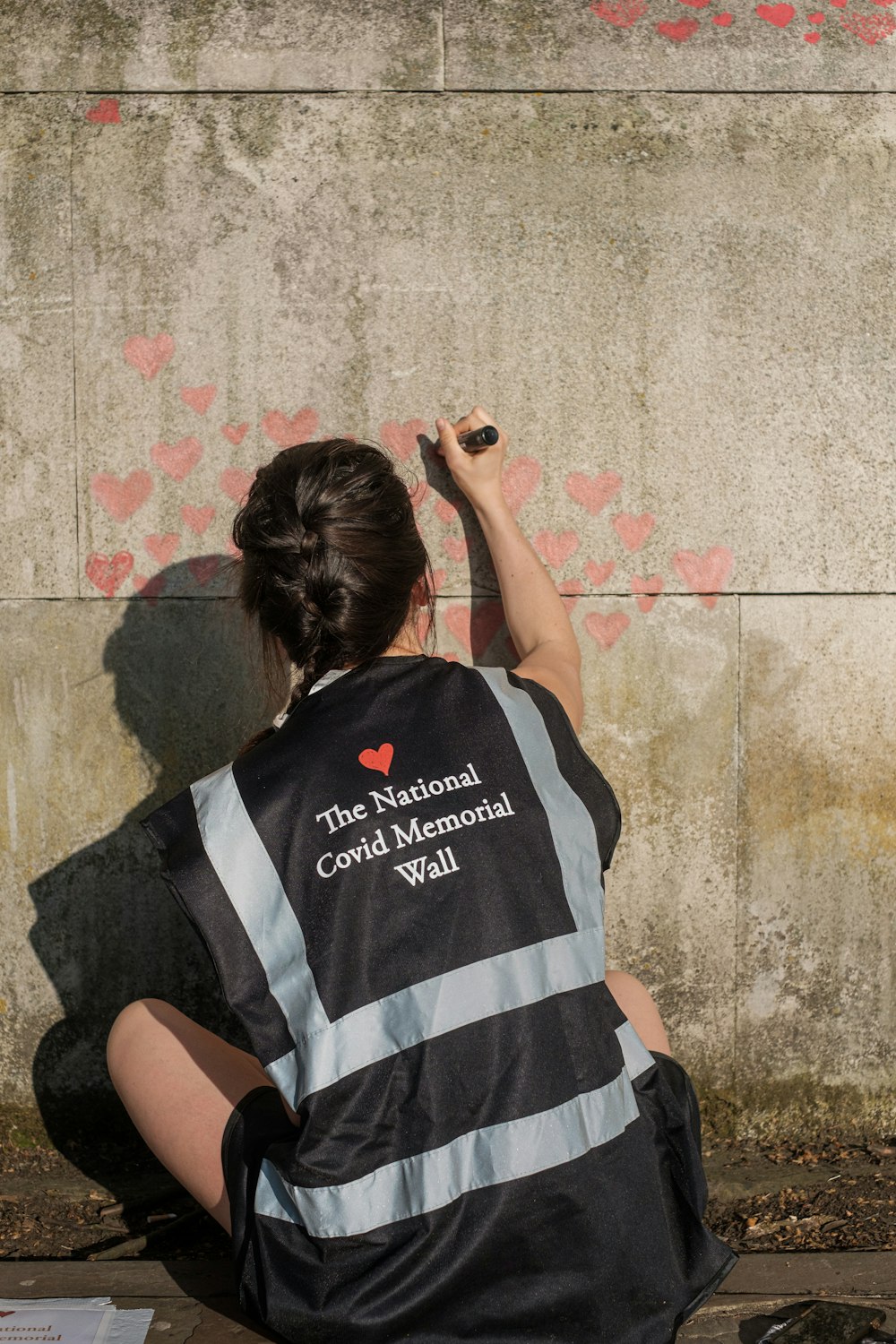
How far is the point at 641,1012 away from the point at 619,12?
248 centimetres

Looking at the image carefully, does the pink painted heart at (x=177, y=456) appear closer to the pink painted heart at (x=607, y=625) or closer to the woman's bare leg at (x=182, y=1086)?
the pink painted heart at (x=607, y=625)

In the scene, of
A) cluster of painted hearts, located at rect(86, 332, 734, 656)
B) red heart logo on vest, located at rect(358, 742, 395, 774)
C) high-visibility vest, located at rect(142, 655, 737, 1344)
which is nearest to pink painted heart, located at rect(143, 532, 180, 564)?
cluster of painted hearts, located at rect(86, 332, 734, 656)

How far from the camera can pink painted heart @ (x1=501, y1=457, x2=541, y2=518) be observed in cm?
286

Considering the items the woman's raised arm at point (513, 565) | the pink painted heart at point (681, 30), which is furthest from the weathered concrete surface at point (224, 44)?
the woman's raised arm at point (513, 565)

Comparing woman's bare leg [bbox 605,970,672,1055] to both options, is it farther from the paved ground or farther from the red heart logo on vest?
the red heart logo on vest

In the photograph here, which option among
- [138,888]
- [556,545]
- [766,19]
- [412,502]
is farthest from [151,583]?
[766,19]

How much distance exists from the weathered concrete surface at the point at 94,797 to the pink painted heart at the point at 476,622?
0.56m

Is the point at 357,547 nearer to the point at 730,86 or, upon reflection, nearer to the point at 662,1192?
the point at 662,1192

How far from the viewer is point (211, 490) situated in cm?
287

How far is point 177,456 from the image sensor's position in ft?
9.39

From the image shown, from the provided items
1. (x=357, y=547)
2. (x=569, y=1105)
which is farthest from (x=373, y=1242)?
(x=357, y=547)

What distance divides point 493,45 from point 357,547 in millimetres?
1672

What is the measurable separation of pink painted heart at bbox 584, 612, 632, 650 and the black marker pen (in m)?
0.53

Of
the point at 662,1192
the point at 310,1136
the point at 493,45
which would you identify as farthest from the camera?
the point at 493,45
